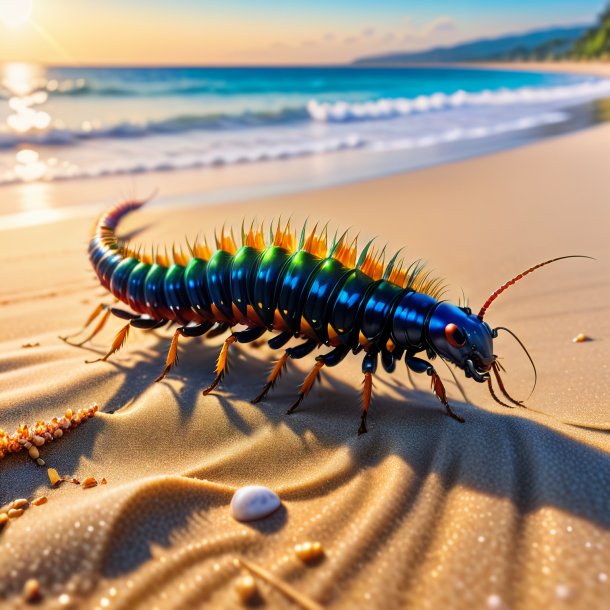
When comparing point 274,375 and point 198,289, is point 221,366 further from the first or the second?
point 198,289

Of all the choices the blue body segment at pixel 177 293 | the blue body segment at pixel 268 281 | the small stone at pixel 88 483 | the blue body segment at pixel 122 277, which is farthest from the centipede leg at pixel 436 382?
the blue body segment at pixel 122 277

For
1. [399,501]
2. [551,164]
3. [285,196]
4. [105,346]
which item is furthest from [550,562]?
[551,164]

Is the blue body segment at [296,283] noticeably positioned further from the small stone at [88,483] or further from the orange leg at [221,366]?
the small stone at [88,483]

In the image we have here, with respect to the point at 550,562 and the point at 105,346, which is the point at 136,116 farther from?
the point at 550,562

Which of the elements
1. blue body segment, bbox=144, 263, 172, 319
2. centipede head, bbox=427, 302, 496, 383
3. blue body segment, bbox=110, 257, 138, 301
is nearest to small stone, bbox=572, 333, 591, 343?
centipede head, bbox=427, 302, 496, 383

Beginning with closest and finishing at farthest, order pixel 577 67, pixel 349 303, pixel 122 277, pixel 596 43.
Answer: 1. pixel 349 303
2. pixel 122 277
3. pixel 577 67
4. pixel 596 43

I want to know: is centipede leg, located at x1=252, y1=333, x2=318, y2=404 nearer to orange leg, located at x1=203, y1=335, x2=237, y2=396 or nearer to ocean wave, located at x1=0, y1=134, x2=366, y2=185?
orange leg, located at x1=203, y1=335, x2=237, y2=396

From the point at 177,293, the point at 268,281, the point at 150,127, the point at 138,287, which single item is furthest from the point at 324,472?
the point at 150,127
